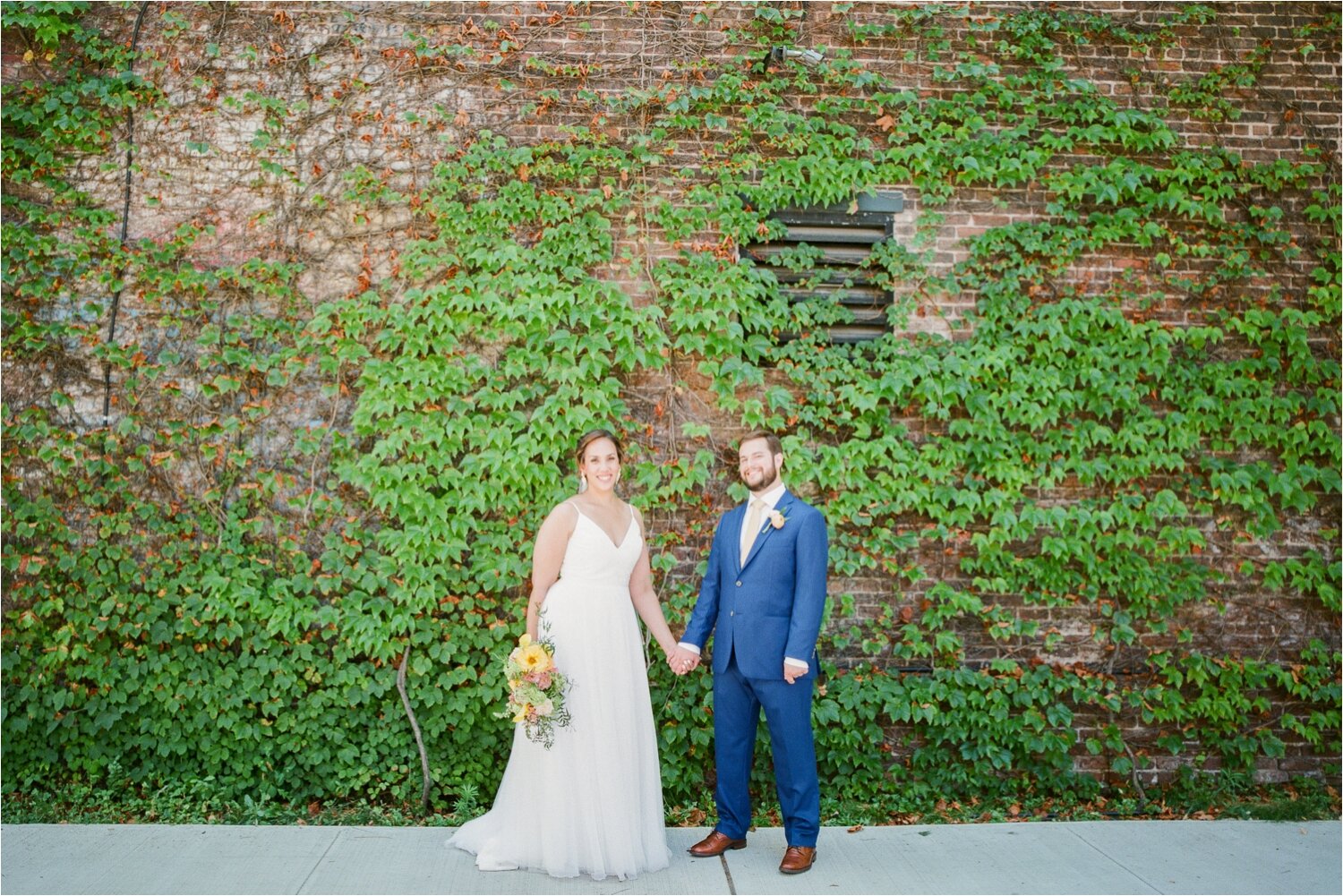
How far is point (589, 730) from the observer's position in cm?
397

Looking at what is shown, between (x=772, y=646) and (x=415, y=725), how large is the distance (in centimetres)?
213

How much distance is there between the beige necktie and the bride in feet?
1.48

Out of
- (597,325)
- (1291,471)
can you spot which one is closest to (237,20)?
(597,325)

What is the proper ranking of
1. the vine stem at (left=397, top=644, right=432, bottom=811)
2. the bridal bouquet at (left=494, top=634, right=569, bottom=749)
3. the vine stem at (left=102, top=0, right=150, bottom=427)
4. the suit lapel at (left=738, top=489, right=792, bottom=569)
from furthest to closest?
1. the vine stem at (left=102, top=0, right=150, bottom=427)
2. the vine stem at (left=397, top=644, right=432, bottom=811)
3. the suit lapel at (left=738, top=489, right=792, bottom=569)
4. the bridal bouquet at (left=494, top=634, right=569, bottom=749)

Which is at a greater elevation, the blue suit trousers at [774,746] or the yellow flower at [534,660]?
the yellow flower at [534,660]

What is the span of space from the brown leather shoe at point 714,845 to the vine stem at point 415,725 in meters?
1.56

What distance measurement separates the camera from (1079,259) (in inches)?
217

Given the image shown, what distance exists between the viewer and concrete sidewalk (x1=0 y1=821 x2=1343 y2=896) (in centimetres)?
385

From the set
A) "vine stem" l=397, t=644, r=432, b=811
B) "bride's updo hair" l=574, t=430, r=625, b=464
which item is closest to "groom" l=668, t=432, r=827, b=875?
"bride's updo hair" l=574, t=430, r=625, b=464

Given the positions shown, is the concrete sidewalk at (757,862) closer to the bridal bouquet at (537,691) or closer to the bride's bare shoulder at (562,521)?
the bridal bouquet at (537,691)

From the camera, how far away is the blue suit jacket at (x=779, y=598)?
3.94m

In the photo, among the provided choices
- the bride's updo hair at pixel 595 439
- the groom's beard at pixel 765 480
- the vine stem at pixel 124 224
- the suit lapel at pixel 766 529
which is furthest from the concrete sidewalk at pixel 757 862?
the vine stem at pixel 124 224

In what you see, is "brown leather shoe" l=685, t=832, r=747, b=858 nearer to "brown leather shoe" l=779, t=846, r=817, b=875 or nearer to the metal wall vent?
"brown leather shoe" l=779, t=846, r=817, b=875

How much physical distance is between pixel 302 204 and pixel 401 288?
0.74 m
